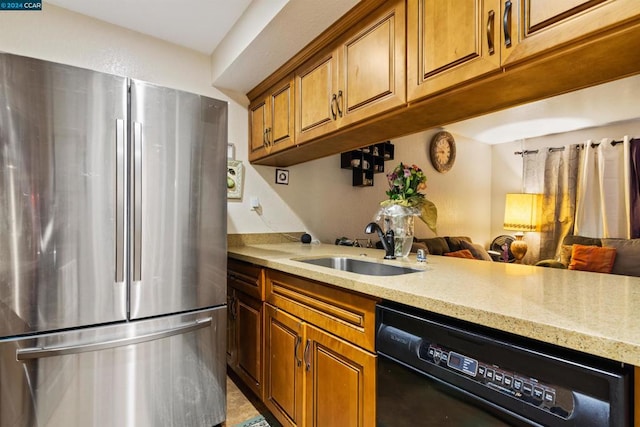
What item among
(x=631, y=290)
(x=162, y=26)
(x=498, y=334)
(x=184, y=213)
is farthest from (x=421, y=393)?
(x=162, y=26)

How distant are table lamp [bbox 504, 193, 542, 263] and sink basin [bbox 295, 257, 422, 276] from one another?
353 cm

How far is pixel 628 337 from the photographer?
56cm

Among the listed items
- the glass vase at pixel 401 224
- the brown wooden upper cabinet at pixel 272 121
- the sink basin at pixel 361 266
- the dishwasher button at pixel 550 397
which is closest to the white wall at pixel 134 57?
the brown wooden upper cabinet at pixel 272 121

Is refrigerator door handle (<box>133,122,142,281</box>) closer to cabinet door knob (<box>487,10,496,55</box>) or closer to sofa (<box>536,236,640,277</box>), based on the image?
cabinet door knob (<box>487,10,496,55</box>)

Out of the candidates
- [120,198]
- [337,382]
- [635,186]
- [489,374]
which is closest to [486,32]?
[489,374]

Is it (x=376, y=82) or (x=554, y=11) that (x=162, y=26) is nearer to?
(x=376, y=82)

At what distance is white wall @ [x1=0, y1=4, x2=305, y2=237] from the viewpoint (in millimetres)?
1844

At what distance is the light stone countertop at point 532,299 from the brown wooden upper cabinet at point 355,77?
0.77 m

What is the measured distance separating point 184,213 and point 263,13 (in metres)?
1.13

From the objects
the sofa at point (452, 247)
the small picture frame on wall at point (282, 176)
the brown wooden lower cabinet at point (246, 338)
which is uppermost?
the small picture frame on wall at point (282, 176)

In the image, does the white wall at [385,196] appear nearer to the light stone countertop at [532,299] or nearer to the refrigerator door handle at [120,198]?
the refrigerator door handle at [120,198]

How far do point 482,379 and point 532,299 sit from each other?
257mm

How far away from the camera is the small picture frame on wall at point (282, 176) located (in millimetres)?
2730

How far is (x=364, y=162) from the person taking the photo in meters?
3.02
